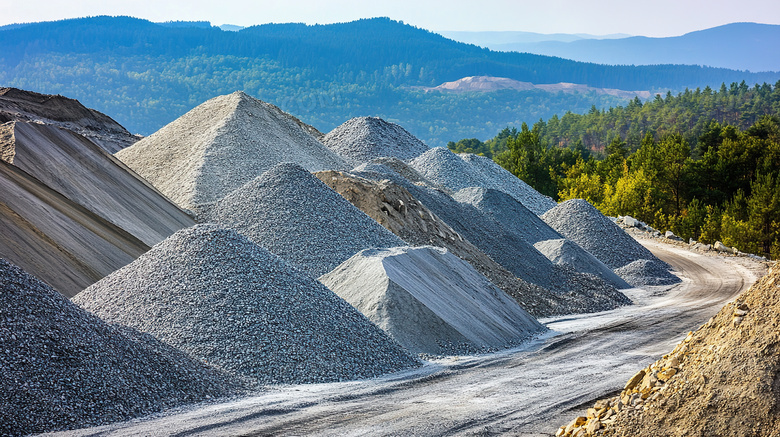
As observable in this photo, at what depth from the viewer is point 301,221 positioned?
54.3ft

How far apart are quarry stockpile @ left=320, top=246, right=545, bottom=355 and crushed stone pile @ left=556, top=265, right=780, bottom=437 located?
6.06 m

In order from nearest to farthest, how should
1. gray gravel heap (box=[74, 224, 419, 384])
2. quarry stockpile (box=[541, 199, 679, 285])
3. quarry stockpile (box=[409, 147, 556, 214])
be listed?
gray gravel heap (box=[74, 224, 419, 384])
quarry stockpile (box=[541, 199, 679, 285])
quarry stockpile (box=[409, 147, 556, 214])

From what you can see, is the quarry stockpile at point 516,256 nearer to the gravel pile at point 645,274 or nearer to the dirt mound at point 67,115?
the gravel pile at point 645,274

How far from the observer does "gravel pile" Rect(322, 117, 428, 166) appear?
3741cm

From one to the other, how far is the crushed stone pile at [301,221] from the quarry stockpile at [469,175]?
15890 millimetres

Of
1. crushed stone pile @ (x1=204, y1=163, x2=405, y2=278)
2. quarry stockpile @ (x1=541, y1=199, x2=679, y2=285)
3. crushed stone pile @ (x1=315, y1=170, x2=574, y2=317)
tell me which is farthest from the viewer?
quarry stockpile @ (x1=541, y1=199, x2=679, y2=285)

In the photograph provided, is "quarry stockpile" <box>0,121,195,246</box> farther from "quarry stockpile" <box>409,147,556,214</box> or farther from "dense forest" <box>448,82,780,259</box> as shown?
"dense forest" <box>448,82,780,259</box>

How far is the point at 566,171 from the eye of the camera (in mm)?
60688

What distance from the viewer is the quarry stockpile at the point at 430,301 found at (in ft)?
40.1

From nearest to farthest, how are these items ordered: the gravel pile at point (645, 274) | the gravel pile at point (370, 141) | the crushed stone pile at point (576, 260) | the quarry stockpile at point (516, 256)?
1. the quarry stockpile at point (516, 256)
2. the crushed stone pile at point (576, 260)
3. the gravel pile at point (645, 274)
4. the gravel pile at point (370, 141)

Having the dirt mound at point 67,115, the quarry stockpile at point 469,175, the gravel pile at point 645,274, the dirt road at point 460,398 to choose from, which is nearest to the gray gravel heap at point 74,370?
the dirt road at point 460,398

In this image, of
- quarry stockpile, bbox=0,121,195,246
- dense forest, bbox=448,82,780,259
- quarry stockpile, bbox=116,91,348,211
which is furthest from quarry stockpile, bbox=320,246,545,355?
dense forest, bbox=448,82,780,259

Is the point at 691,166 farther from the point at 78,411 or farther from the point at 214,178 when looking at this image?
the point at 78,411

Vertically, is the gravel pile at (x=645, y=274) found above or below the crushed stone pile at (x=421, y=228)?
below
